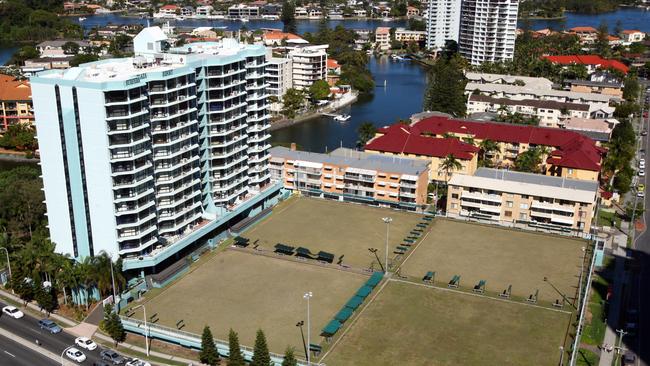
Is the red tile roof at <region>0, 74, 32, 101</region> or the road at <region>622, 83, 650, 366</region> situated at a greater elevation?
the red tile roof at <region>0, 74, 32, 101</region>

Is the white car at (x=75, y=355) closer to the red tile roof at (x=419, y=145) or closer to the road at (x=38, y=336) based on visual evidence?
the road at (x=38, y=336)

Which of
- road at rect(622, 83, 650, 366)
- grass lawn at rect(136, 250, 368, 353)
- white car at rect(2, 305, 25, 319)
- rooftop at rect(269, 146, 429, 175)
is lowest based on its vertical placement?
road at rect(622, 83, 650, 366)

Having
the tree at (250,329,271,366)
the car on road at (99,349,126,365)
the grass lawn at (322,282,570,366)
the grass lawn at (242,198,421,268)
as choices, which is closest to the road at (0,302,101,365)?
the car on road at (99,349,126,365)

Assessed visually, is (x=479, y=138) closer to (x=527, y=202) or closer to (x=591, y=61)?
(x=527, y=202)

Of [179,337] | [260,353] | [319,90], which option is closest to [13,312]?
[179,337]

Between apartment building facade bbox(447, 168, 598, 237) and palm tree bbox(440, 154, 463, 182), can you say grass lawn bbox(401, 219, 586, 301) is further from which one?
palm tree bbox(440, 154, 463, 182)

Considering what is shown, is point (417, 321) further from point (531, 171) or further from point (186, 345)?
point (531, 171)
